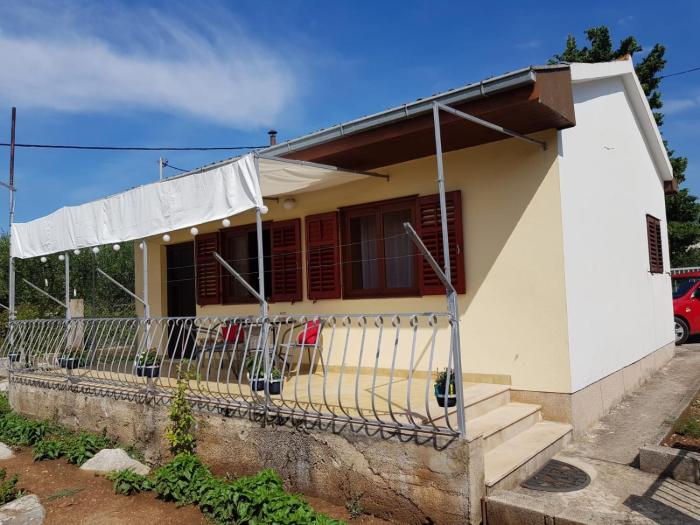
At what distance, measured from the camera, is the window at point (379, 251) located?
21.1 feet

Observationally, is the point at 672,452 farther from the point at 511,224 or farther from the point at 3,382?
the point at 3,382

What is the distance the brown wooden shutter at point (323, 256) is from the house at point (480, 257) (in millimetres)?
22

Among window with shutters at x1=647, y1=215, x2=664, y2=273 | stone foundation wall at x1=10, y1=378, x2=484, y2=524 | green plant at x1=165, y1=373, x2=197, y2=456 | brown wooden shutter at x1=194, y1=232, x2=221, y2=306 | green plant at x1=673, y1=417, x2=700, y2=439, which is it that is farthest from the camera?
brown wooden shutter at x1=194, y1=232, x2=221, y2=306

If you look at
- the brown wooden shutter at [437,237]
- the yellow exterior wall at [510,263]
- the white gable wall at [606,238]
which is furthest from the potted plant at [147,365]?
the white gable wall at [606,238]

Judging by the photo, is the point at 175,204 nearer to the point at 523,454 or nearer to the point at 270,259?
the point at 270,259

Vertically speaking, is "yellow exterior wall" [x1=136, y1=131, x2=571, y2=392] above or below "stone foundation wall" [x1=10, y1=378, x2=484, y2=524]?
above

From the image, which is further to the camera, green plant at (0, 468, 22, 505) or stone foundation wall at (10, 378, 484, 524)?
green plant at (0, 468, 22, 505)

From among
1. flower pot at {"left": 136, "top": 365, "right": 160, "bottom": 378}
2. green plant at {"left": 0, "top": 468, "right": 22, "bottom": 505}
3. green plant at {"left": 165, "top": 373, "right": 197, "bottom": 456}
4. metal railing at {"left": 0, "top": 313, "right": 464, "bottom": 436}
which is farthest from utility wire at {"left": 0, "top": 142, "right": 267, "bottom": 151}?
green plant at {"left": 0, "top": 468, "right": 22, "bottom": 505}

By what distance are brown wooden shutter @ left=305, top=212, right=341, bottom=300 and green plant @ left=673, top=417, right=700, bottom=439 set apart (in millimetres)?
3919

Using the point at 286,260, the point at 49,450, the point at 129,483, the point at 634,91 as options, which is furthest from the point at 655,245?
the point at 49,450

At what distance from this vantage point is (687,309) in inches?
432

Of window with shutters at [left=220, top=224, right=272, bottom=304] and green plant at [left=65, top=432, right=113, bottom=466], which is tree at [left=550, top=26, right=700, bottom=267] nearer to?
window with shutters at [left=220, top=224, right=272, bottom=304]

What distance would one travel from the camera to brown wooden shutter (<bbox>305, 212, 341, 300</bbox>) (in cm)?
695

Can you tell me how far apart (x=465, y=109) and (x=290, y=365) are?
3.57 m
